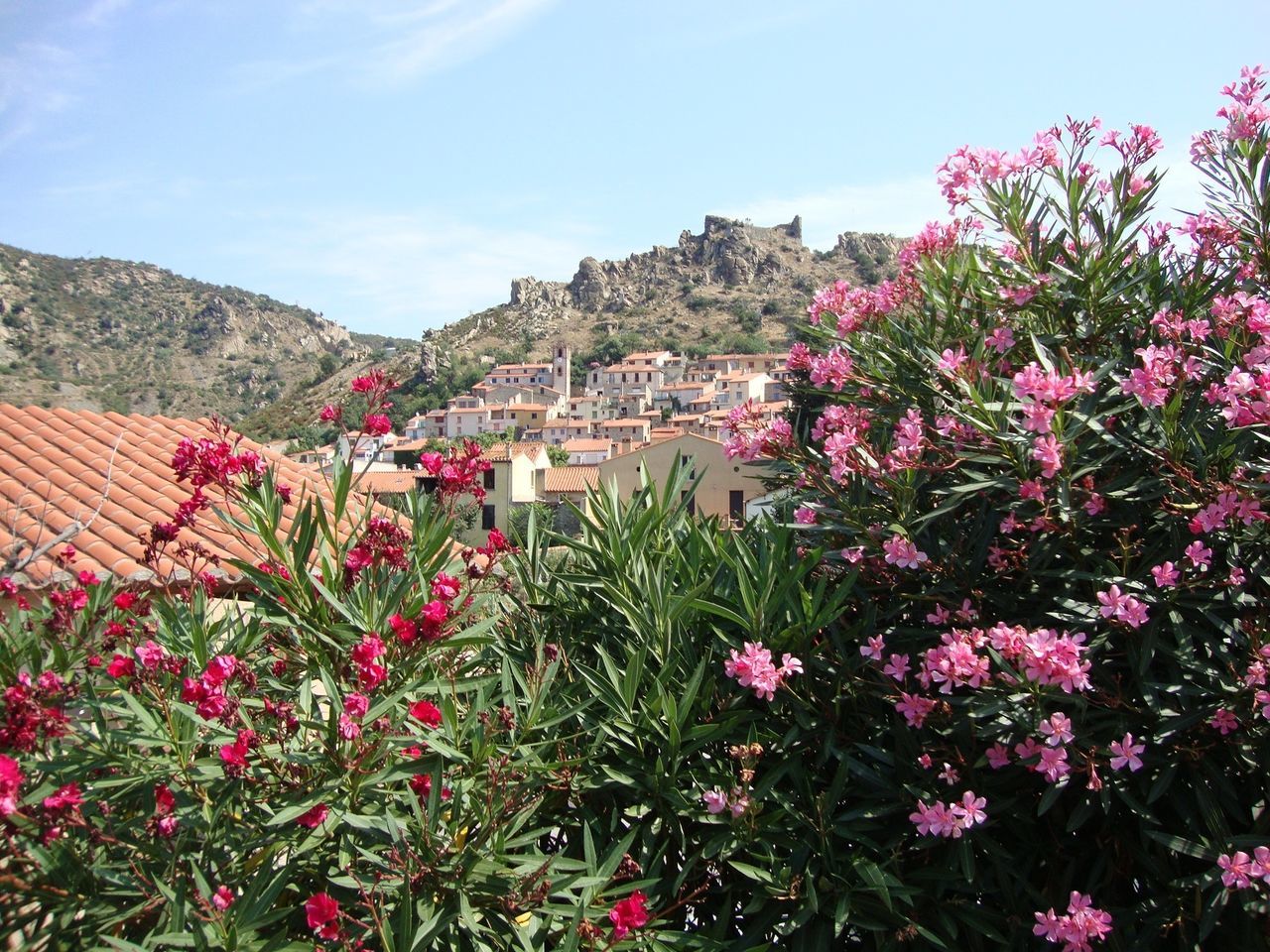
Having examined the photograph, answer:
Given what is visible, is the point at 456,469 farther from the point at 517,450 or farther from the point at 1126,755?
the point at 517,450

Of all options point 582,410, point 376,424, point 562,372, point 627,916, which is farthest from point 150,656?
point 562,372

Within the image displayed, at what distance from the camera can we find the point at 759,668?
2.04m

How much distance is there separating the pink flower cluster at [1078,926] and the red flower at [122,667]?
191 cm

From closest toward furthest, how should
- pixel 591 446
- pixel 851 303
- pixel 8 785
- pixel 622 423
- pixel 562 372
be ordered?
pixel 8 785 → pixel 851 303 → pixel 591 446 → pixel 622 423 → pixel 562 372

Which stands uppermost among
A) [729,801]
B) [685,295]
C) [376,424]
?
[685,295]

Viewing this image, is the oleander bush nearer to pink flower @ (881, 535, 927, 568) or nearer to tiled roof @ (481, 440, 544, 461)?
pink flower @ (881, 535, 927, 568)

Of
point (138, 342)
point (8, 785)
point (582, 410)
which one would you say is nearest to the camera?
point (8, 785)

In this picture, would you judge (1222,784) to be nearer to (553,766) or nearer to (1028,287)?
(1028,287)

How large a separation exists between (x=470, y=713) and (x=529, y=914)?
0.43 metres

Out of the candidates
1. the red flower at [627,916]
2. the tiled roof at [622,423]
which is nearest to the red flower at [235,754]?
the red flower at [627,916]

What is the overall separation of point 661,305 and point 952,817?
9571cm

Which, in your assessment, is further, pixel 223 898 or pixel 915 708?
pixel 915 708

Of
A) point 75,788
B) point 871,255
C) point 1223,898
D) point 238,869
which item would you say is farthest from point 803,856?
point 871,255

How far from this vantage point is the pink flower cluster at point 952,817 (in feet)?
6.14
